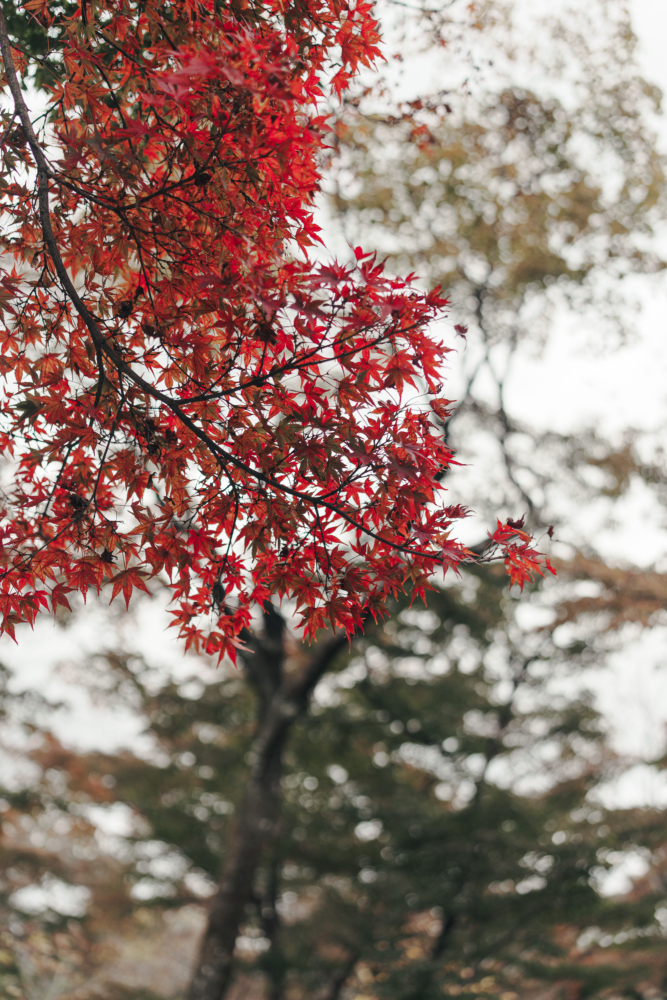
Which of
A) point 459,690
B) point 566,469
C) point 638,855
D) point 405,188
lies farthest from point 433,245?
point 638,855

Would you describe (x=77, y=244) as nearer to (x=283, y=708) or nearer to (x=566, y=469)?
(x=283, y=708)

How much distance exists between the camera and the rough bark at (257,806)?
6594mm

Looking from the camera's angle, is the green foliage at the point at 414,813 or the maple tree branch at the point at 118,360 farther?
the green foliage at the point at 414,813

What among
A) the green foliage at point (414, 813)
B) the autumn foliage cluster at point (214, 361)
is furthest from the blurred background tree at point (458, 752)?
the autumn foliage cluster at point (214, 361)

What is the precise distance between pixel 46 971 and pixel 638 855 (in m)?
9.49

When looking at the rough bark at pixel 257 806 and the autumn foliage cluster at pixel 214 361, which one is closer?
the autumn foliage cluster at pixel 214 361

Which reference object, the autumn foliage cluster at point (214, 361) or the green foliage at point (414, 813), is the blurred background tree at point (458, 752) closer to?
the green foliage at point (414, 813)

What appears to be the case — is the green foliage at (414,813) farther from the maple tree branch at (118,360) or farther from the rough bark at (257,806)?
the maple tree branch at (118,360)

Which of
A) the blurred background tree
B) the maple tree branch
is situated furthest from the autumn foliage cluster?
the blurred background tree

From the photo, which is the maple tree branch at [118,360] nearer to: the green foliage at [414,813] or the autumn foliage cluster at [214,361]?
the autumn foliage cluster at [214,361]

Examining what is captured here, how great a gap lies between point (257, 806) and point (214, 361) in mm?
6283

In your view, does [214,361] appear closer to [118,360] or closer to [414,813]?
[118,360]

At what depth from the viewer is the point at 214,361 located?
2164mm

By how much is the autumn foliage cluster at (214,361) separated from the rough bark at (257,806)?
473 centimetres
